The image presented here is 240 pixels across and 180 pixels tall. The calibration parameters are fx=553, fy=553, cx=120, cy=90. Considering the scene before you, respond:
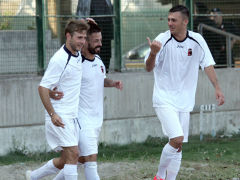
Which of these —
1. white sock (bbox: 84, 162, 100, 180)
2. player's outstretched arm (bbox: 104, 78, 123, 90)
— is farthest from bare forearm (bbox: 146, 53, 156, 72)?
white sock (bbox: 84, 162, 100, 180)

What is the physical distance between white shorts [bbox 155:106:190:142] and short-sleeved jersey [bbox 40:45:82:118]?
1.43m

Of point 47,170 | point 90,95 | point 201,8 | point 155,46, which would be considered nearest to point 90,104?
point 90,95

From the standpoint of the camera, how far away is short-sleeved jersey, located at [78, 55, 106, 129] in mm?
6596

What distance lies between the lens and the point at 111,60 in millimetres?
10477

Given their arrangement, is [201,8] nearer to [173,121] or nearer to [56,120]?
[173,121]

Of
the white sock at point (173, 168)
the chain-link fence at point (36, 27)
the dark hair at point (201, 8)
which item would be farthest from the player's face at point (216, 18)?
the white sock at point (173, 168)

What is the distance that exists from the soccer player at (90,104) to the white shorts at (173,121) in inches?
39.5

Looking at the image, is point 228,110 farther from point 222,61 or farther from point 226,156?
point 226,156

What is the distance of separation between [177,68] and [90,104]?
1.41 metres

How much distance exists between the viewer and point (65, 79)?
6238mm

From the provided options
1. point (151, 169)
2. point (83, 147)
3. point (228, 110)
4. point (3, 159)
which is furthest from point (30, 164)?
point (228, 110)

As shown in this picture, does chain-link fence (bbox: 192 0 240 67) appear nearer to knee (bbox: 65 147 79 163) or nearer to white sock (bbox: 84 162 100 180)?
white sock (bbox: 84 162 100 180)

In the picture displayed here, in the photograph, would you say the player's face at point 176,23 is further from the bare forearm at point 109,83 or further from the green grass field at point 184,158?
the green grass field at point 184,158

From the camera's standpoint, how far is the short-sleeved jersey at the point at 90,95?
660 cm
